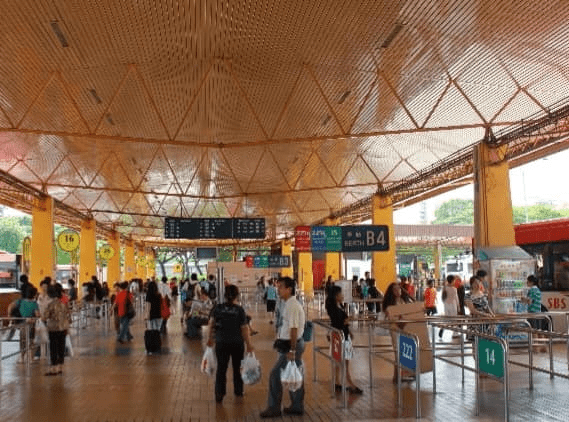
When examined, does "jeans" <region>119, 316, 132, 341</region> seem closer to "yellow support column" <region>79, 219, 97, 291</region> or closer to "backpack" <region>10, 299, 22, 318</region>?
"backpack" <region>10, 299, 22, 318</region>

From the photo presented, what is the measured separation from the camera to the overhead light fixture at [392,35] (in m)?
14.2


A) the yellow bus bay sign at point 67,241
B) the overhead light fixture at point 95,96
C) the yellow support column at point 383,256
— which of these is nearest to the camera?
the overhead light fixture at point 95,96

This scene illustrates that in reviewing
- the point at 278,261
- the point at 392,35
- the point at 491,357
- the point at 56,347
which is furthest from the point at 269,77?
the point at 278,261

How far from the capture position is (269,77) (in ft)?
57.4

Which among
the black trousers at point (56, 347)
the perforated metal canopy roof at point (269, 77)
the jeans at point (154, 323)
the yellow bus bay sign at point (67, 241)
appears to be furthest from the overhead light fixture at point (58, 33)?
the yellow bus bay sign at point (67, 241)

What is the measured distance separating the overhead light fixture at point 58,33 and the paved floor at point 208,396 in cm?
680

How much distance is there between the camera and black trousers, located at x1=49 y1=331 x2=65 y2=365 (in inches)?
517

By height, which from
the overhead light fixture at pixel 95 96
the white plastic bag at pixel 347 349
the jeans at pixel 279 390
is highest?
the overhead light fixture at pixel 95 96

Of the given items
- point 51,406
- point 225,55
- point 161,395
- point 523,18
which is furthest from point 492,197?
point 51,406

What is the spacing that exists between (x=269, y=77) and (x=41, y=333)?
26.6 feet

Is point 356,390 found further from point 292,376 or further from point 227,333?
point 227,333

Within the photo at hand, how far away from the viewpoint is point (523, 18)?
45.3ft

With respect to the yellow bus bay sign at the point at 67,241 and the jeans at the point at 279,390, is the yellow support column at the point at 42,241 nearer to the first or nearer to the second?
the yellow bus bay sign at the point at 67,241

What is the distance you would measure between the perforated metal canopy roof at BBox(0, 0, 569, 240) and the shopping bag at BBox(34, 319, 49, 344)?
195 inches
